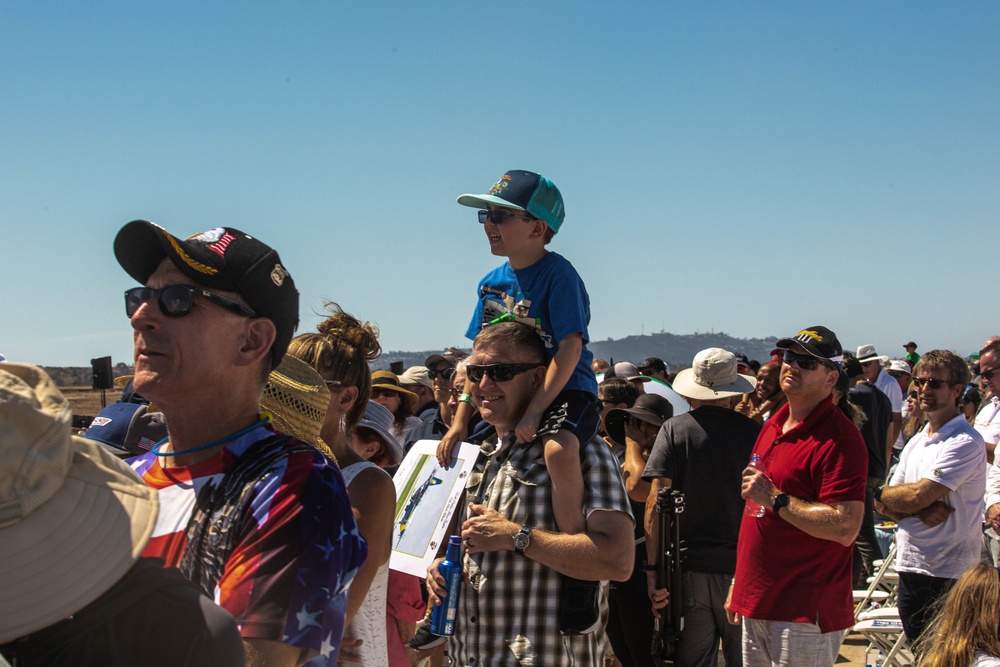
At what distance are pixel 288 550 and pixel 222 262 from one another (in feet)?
2.07

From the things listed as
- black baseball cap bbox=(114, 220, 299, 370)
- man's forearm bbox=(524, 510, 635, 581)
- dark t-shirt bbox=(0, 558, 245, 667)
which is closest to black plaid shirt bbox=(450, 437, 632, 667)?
man's forearm bbox=(524, 510, 635, 581)

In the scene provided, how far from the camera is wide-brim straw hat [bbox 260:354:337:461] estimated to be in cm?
261

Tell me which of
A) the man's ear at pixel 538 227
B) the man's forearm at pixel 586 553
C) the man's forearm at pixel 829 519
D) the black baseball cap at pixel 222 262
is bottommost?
the man's forearm at pixel 829 519

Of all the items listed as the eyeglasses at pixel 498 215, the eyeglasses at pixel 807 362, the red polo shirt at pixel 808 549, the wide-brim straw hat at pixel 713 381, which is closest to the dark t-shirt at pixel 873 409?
the wide-brim straw hat at pixel 713 381

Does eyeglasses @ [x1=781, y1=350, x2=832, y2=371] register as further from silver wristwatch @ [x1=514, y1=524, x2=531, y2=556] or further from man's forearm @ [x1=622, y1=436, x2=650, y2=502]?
silver wristwatch @ [x1=514, y1=524, x2=531, y2=556]

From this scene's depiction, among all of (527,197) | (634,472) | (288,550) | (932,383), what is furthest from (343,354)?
(932,383)

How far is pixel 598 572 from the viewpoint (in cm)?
336

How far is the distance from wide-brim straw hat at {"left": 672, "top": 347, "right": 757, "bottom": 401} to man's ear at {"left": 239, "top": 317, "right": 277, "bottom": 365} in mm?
3927

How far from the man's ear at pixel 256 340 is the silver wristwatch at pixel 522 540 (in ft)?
5.49

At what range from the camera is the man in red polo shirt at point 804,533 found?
4391 mm

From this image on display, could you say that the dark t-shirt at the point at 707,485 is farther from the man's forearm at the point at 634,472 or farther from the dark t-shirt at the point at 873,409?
the dark t-shirt at the point at 873,409

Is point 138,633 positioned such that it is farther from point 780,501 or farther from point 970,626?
point 780,501

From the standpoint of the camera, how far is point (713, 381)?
5668mm

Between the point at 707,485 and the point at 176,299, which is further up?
the point at 176,299
